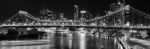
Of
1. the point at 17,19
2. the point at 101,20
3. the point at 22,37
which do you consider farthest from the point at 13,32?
the point at 101,20

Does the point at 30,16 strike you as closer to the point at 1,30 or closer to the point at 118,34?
the point at 1,30

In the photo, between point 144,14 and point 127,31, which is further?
point 144,14

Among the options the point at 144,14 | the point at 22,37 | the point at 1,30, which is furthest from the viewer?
the point at 22,37

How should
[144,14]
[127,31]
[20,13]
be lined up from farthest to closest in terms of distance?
[20,13], [144,14], [127,31]

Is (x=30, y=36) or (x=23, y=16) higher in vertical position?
(x=23, y=16)

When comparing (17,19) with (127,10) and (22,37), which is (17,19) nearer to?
(22,37)

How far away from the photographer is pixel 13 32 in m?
72.4

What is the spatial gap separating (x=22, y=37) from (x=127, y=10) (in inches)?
963

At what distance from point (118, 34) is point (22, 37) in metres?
22.4

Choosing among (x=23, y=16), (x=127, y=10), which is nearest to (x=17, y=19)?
(x=23, y=16)

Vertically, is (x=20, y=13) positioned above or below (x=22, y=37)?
above

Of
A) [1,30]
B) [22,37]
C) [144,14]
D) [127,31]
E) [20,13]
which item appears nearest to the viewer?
[127,31]

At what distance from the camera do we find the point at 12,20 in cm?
7812

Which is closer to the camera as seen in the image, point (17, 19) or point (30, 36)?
point (30, 36)
